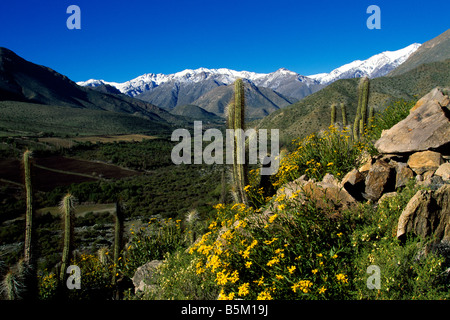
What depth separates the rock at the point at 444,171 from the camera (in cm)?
389

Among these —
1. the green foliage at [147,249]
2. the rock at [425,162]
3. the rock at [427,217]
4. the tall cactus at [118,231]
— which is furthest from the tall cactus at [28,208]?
the rock at [425,162]

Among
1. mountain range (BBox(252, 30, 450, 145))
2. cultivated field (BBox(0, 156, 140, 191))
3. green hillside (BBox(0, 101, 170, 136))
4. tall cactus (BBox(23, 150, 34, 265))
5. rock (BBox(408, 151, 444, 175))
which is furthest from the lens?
green hillside (BBox(0, 101, 170, 136))

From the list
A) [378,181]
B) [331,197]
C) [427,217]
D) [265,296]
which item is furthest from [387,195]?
[265,296]

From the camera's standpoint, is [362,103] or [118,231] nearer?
[118,231]

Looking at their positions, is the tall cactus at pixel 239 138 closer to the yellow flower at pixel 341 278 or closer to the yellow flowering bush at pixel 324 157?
the yellow flowering bush at pixel 324 157

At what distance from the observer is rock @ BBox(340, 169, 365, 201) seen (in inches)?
173

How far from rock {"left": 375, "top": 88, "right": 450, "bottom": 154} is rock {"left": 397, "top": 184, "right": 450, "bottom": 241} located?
5.13 feet

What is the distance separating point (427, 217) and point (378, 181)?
114 centimetres

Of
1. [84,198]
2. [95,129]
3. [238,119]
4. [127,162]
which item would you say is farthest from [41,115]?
[238,119]

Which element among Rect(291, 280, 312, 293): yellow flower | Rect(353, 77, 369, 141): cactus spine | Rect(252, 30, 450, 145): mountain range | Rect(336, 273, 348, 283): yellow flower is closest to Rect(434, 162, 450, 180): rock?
Rect(336, 273, 348, 283): yellow flower

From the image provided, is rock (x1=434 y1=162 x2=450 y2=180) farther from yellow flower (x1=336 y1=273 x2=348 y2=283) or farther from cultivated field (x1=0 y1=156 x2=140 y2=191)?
cultivated field (x1=0 y1=156 x2=140 y2=191)

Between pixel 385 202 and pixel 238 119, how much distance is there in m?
5.18

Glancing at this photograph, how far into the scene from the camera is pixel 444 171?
3967 mm

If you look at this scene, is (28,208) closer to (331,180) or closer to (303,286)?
(303,286)
